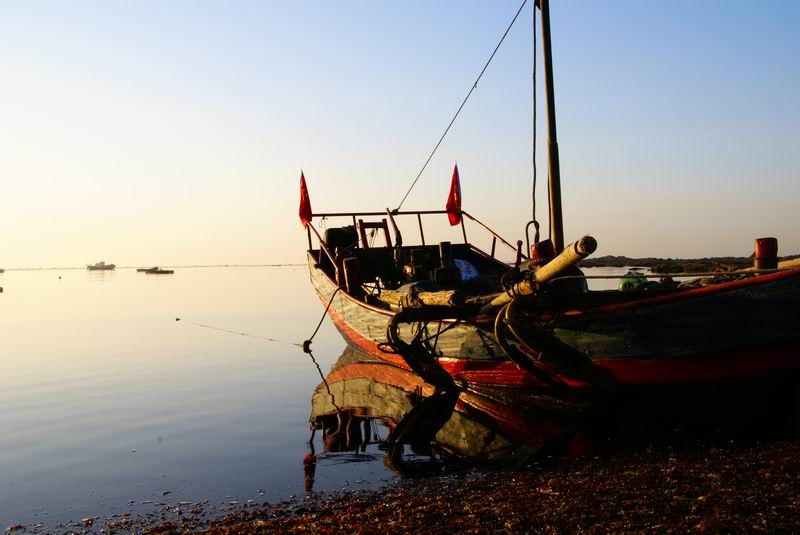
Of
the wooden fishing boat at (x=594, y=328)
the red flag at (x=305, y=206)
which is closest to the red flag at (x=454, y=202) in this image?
the red flag at (x=305, y=206)

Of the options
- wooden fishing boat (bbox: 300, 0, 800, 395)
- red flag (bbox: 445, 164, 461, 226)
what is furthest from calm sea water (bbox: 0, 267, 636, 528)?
red flag (bbox: 445, 164, 461, 226)

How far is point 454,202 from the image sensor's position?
22.5m

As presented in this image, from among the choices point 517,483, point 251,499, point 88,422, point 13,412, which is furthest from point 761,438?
point 13,412

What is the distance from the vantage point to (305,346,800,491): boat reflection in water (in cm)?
953

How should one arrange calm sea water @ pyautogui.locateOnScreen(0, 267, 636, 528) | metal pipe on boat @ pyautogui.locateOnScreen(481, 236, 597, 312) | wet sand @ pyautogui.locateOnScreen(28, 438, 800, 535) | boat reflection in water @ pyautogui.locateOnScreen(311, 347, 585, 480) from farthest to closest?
boat reflection in water @ pyautogui.locateOnScreen(311, 347, 585, 480), calm sea water @ pyautogui.locateOnScreen(0, 267, 636, 528), metal pipe on boat @ pyautogui.locateOnScreen(481, 236, 597, 312), wet sand @ pyautogui.locateOnScreen(28, 438, 800, 535)

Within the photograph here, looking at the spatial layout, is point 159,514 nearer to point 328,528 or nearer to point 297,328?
point 328,528

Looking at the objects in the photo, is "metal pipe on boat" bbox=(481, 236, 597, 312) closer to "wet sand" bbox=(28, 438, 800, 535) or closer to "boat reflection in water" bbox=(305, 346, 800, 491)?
"boat reflection in water" bbox=(305, 346, 800, 491)

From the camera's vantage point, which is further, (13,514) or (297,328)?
(297,328)

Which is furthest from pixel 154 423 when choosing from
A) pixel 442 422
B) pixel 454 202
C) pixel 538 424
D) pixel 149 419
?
pixel 454 202

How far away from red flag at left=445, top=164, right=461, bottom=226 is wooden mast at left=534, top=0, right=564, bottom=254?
7.90 meters

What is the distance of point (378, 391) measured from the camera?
16219mm

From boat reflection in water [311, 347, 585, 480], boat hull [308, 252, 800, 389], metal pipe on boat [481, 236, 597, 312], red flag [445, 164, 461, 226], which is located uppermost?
red flag [445, 164, 461, 226]

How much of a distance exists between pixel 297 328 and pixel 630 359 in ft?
84.1

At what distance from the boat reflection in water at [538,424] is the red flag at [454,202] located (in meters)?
8.97
